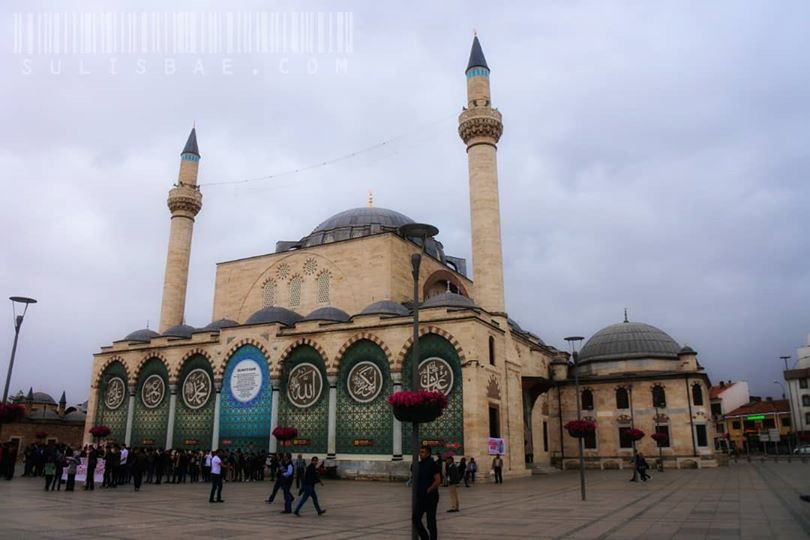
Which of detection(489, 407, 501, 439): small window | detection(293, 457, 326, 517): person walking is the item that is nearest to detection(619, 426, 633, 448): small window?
detection(489, 407, 501, 439): small window

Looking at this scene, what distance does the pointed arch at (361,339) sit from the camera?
23.9 metres

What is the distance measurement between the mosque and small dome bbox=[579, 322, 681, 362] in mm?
88

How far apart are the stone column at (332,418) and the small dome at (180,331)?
9.55 metres

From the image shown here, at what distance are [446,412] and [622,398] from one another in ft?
50.0

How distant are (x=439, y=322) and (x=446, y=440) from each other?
4.41 metres

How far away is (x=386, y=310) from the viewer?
25.5 m

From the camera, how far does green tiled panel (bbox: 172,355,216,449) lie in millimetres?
27703

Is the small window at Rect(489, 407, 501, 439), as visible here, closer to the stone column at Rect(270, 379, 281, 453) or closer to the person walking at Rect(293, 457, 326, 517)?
the stone column at Rect(270, 379, 281, 453)

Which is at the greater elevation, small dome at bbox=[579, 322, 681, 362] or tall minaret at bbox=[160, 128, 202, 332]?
tall minaret at bbox=[160, 128, 202, 332]

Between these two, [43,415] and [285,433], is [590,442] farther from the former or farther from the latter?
[43,415]

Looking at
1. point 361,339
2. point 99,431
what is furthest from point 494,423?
point 99,431

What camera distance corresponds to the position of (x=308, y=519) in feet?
36.5

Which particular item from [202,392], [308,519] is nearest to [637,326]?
[202,392]

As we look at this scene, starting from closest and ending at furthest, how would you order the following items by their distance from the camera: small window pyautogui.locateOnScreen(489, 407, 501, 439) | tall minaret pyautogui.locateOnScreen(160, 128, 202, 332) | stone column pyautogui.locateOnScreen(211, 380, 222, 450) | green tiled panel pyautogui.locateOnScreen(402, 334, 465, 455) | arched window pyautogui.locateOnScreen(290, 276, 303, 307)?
green tiled panel pyautogui.locateOnScreen(402, 334, 465, 455) → small window pyautogui.locateOnScreen(489, 407, 501, 439) → stone column pyautogui.locateOnScreen(211, 380, 222, 450) → arched window pyautogui.locateOnScreen(290, 276, 303, 307) → tall minaret pyautogui.locateOnScreen(160, 128, 202, 332)
